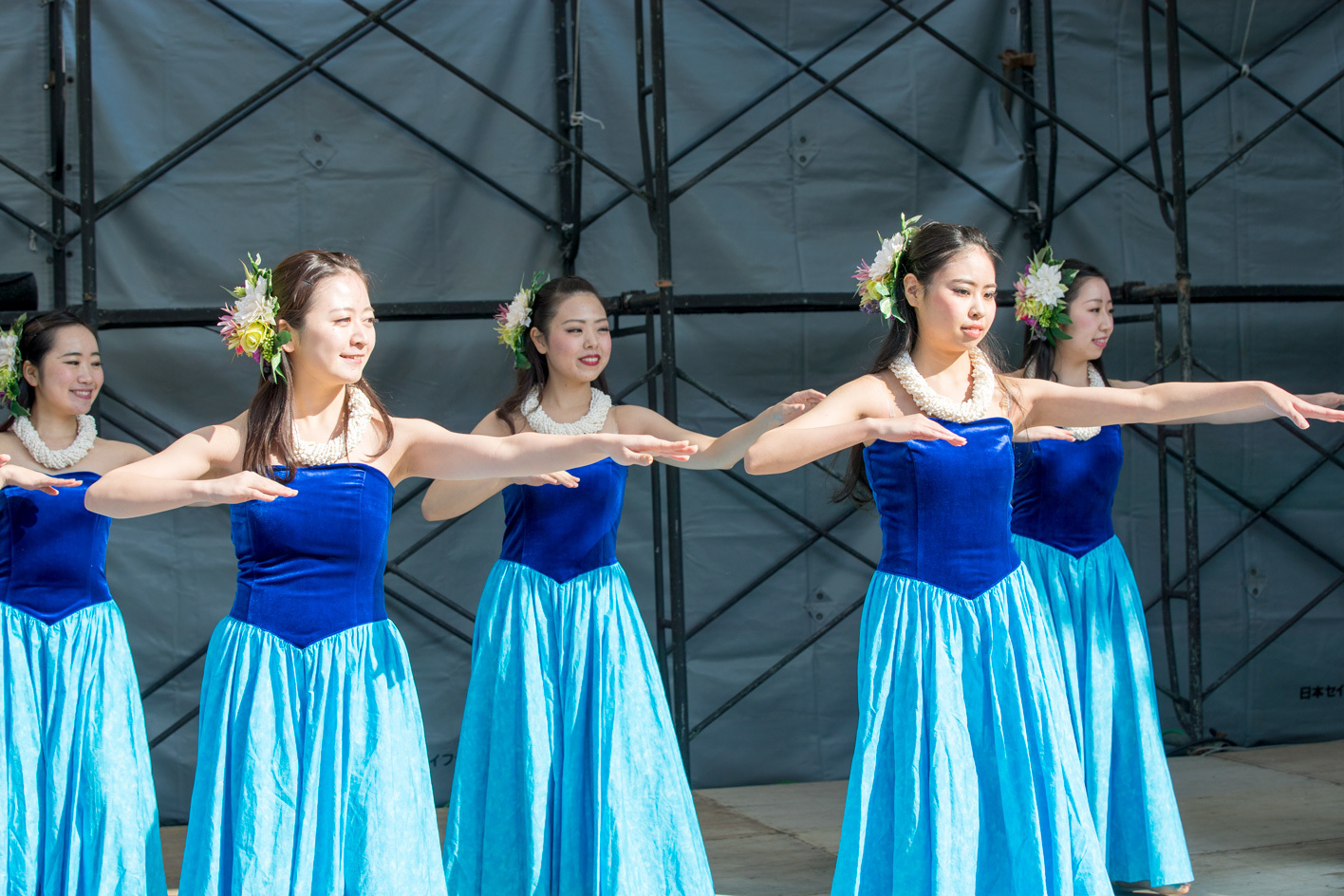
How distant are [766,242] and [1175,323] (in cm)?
184

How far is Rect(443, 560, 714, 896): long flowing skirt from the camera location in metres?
3.35

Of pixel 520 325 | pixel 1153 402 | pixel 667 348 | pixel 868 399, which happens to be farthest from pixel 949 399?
pixel 667 348

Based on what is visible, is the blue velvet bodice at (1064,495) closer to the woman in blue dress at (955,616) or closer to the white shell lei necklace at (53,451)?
the woman in blue dress at (955,616)

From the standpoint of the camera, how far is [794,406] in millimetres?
3166

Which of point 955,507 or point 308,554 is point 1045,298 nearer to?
point 955,507

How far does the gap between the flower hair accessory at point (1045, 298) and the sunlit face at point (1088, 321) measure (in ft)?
0.07

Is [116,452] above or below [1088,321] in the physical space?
below

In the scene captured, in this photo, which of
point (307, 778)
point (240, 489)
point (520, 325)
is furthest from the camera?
point (520, 325)

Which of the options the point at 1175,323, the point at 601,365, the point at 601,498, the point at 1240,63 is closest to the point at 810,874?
the point at 601,498

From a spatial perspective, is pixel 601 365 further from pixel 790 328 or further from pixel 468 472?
pixel 790 328

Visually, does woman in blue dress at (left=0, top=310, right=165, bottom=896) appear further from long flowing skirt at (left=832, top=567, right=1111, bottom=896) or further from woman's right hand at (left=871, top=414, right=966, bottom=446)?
woman's right hand at (left=871, top=414, right=966, bottom=446)

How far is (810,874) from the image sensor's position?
403cm

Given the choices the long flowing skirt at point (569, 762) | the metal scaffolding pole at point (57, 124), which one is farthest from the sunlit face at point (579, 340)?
the metal scaffolding pole at point (57, 124)

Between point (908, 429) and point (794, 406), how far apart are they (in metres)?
0.52
